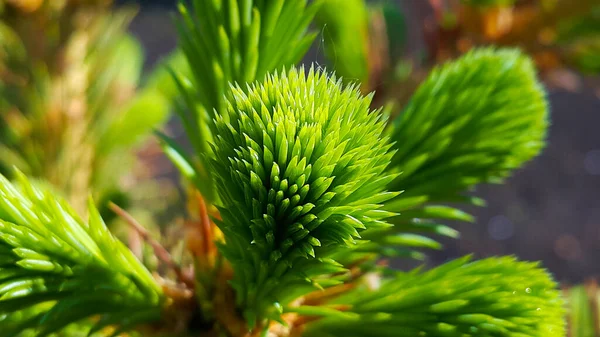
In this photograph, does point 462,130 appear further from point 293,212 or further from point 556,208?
point 556,208

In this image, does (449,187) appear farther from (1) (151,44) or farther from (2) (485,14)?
(1) (151,44)

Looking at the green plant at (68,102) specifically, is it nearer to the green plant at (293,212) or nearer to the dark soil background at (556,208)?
the green plant at (293,212)

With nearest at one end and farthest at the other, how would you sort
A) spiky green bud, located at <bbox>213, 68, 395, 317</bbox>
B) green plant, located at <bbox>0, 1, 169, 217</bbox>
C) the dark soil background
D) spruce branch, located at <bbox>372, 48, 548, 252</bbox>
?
spiky green bud, located at <bbox>213, 68, 395, 317</bbox>, spruce branch, located at <bbox>372, 48, 548, 252</bbox>, green plant, located at <bbox>0, 1, 169, 217</bbox>, the dark soil background

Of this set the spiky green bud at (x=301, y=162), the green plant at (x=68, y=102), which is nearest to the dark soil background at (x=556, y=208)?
the green plant at (x=68, y=102)

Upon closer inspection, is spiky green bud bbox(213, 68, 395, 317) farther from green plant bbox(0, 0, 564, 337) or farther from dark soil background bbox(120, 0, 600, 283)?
dark soil background bbox(120, 0, 600, 283)

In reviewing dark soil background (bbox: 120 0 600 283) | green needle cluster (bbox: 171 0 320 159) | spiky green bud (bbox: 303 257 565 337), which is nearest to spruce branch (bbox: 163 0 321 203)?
green needle cluster (bbox: 171 0 320 159)

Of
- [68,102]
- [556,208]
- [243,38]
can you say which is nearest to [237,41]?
[243,38]
